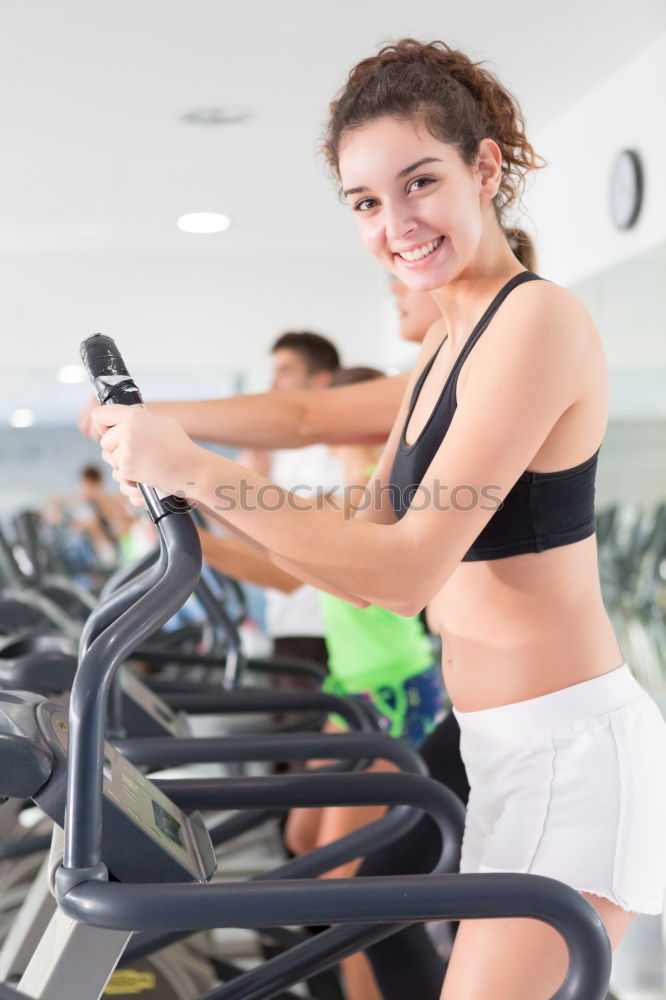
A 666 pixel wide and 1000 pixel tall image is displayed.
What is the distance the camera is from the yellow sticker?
6.21 feet

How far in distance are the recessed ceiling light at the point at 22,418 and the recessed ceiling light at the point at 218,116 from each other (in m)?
6.81

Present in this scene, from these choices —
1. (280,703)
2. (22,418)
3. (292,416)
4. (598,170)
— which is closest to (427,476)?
(292,416)

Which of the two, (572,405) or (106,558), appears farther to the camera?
(106,558)

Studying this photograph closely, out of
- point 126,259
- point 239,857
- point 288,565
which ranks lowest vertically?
point 239,857

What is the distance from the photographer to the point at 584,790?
1188 millimetres

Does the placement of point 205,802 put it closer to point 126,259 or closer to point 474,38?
point 474,38

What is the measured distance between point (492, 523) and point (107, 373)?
18.4 inches

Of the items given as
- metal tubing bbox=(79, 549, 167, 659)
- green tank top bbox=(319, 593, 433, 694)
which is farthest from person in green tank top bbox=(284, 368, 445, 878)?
metal tubing bbox=(79, 549, 167, 659)

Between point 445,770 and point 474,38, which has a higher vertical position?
point 474,38

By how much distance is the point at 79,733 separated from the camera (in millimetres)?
898

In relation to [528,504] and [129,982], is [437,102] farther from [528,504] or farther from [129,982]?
[129,982]

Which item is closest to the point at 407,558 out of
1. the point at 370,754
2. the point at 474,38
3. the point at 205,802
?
the point at 205,802

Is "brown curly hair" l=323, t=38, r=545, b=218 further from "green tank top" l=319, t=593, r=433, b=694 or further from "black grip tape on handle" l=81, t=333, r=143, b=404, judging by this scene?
"green tank top" l=319, t=593, r=433, b=694

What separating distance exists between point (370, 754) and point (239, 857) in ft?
5.91
